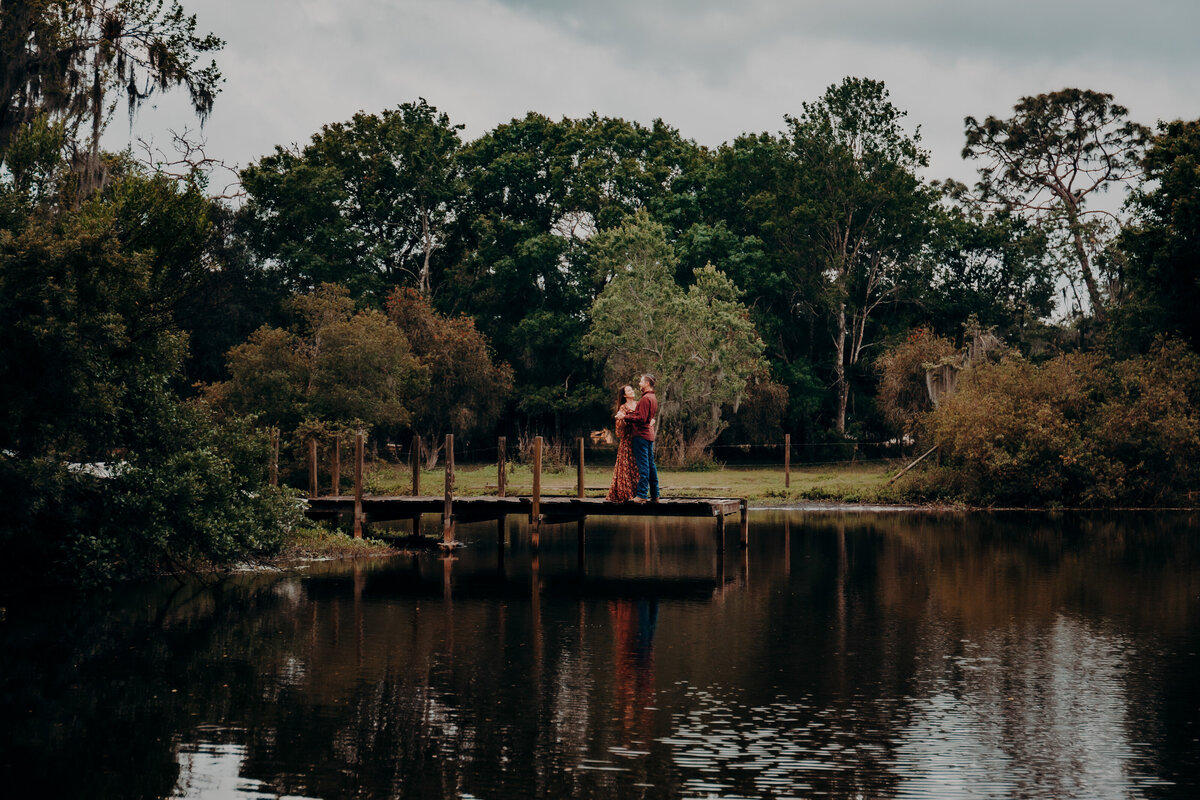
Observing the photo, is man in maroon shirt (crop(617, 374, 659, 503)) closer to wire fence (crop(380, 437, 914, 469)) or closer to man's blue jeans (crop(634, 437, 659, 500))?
man's blue jeans (crop(634, 437, 659, 500))

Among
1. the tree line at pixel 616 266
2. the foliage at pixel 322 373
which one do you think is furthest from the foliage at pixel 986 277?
the foliage at pixel 322 373

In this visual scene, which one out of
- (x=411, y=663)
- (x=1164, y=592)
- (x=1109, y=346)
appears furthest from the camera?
(x=1109, y=346)

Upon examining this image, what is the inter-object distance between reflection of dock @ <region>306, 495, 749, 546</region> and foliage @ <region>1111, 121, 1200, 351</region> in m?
20.2

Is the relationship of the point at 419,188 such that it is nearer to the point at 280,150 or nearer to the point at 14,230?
the point at 280,150

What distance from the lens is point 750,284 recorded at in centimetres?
6306

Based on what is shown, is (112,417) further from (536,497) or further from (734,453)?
(734,453)

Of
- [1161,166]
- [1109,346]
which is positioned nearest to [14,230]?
[1161,166]

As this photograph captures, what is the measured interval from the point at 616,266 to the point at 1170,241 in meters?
24.0

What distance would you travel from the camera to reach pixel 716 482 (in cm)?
4700

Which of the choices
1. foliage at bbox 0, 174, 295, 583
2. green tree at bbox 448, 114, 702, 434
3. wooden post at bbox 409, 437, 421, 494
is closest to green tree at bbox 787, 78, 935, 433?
green tree at bbox 448, 114, 702, 434

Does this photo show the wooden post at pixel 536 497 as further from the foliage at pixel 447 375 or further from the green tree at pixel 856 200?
the green tree at pixel 856 200

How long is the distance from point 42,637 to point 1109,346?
132 ft

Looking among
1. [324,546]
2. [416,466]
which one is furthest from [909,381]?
[324,546]

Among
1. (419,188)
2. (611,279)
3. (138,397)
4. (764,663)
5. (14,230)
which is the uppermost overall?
(419,188)
